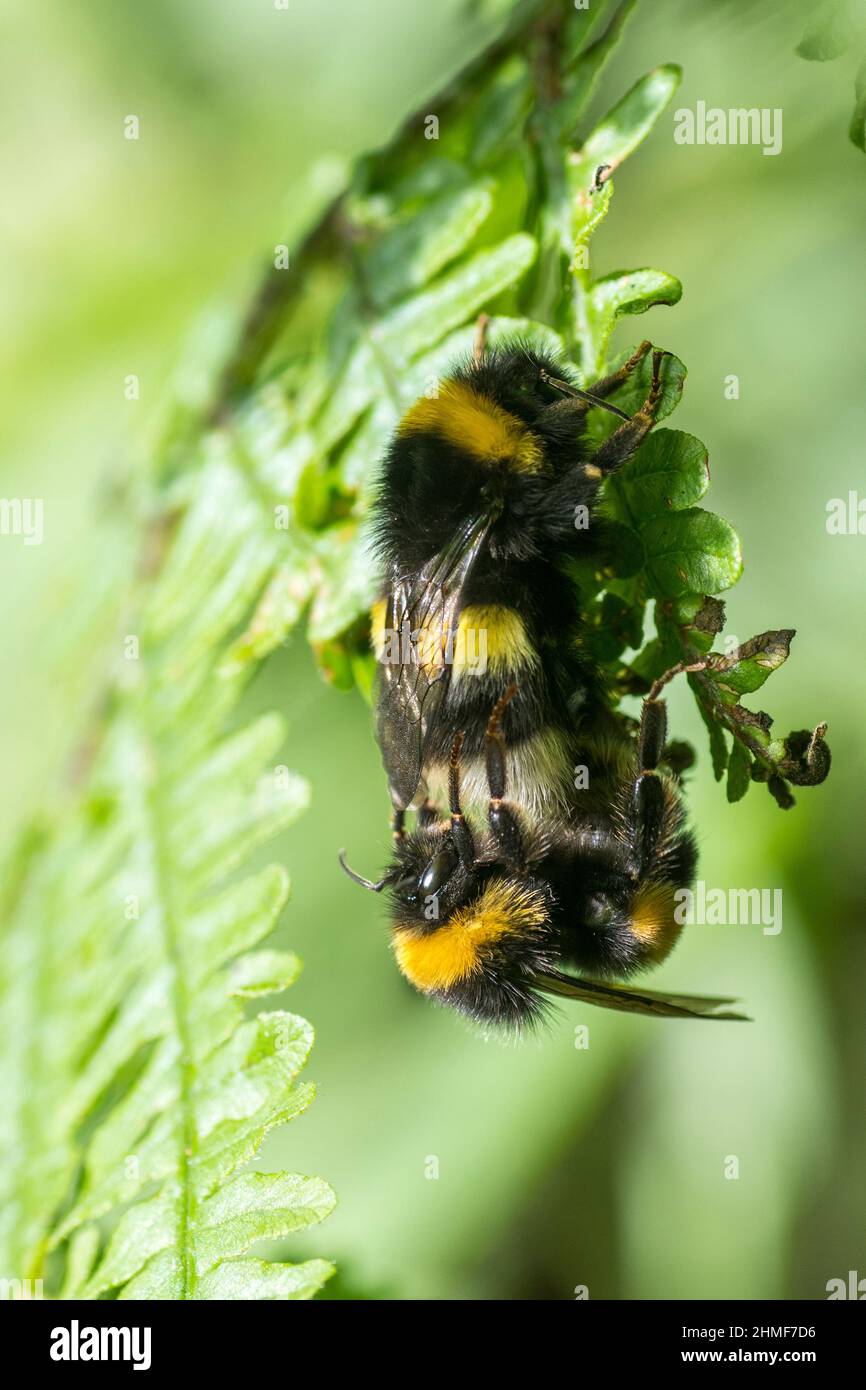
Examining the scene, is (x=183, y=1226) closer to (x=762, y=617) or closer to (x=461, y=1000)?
(x=461, y=1000)

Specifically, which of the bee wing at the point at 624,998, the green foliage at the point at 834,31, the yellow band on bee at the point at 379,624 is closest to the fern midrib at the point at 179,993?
the bee wing at the point at 624,998

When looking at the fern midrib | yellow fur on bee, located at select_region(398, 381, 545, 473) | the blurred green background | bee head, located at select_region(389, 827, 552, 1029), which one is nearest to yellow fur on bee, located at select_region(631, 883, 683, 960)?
bee head, located at select_region(389, 827, 552, 1029)

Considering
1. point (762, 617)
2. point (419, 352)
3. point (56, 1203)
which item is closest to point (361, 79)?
point (419, 352)

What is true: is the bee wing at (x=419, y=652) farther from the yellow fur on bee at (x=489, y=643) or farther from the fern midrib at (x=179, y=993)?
the fern midrib at (x=179, y=993)

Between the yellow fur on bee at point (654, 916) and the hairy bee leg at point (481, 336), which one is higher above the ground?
the hairy bee leg at point (481, 336)
